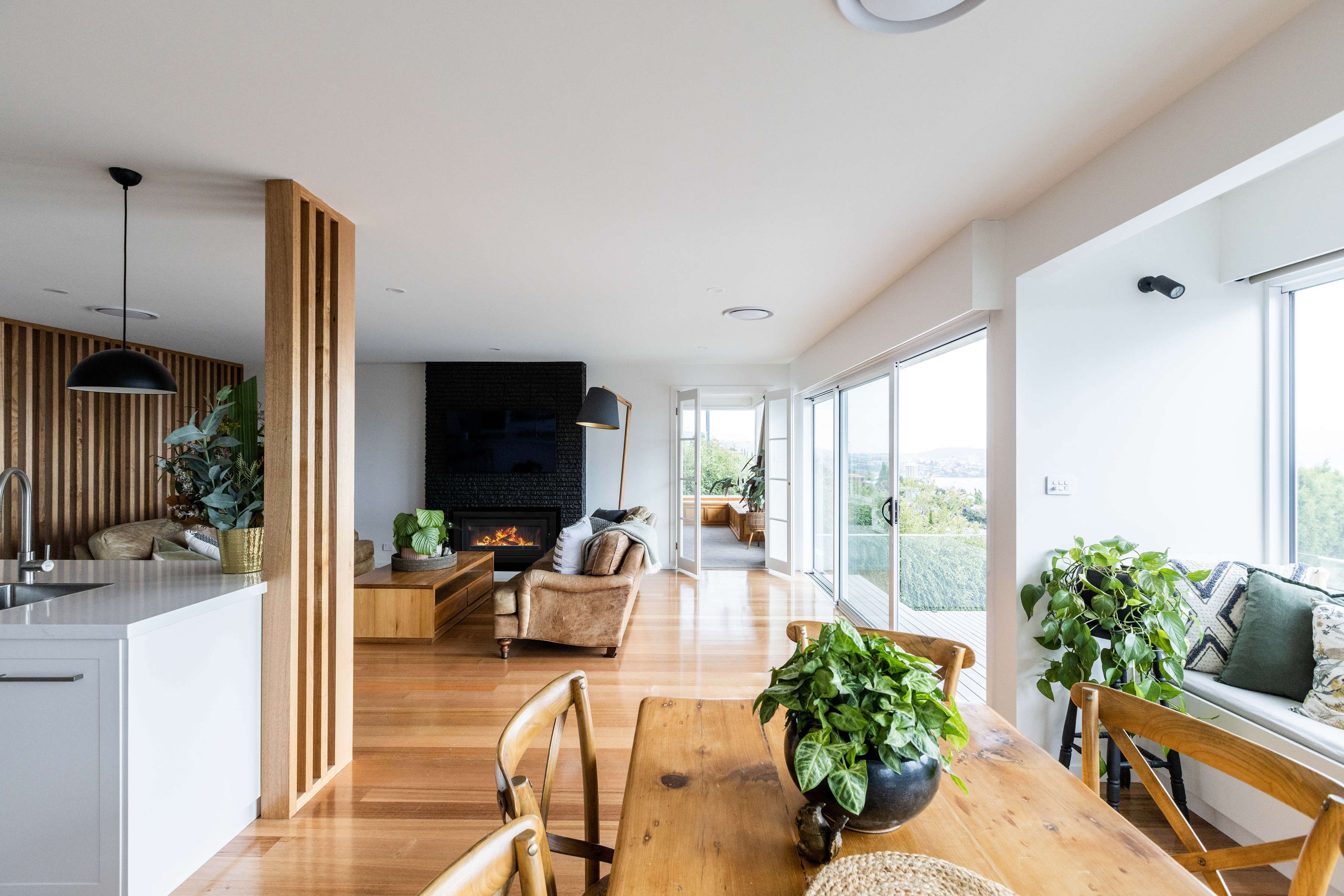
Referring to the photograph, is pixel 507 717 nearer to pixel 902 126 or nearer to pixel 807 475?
pixel 902 126

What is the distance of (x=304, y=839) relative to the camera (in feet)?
7.01

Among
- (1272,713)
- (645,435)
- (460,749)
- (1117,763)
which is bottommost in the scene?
(460,749)

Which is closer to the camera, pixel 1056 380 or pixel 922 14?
pixel 922 14

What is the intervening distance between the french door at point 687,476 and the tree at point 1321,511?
4660 millimetres

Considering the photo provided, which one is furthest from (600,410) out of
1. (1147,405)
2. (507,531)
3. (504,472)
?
(1147,405)

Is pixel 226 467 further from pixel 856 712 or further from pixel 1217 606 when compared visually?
pixel 1217 606

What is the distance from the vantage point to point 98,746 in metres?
1.70

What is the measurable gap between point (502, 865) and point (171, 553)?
4601 mm

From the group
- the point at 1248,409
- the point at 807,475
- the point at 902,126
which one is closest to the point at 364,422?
the point at 807,475

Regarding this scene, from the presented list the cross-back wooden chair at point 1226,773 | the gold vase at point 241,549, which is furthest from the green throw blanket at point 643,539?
the cross-back wooden chair at point 1226,773

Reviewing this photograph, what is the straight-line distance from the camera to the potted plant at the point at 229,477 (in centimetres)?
231

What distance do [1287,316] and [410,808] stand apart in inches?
158

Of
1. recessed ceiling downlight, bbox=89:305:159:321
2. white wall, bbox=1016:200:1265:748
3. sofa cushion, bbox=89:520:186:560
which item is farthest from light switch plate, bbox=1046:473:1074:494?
sofa cushion, bbox=89:520:186:560

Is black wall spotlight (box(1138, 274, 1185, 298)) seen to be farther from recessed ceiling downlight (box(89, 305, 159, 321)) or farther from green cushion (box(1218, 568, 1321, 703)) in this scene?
recessed ceiling downlight (box(89, 305, 159, 321))
